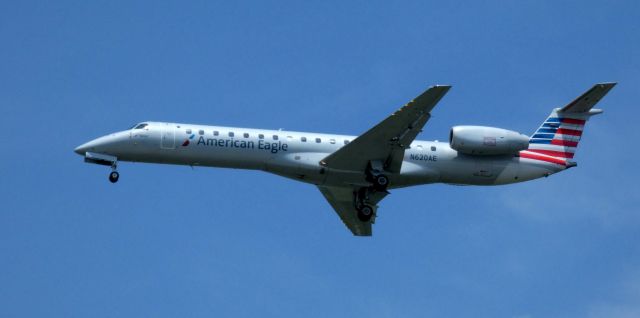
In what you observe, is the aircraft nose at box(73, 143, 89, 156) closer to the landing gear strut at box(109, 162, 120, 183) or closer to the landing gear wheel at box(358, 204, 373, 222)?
the landing gear strut at box(109, 162, 120, 183)

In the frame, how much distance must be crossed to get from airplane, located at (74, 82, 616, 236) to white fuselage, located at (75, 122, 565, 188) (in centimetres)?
4

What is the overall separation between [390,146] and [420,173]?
2.20 metres

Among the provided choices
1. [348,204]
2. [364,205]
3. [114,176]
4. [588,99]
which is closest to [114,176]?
[114,176]

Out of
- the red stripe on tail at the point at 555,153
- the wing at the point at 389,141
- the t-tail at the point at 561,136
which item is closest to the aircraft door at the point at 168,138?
the wing at the point at 389,141

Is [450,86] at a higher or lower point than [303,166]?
higher

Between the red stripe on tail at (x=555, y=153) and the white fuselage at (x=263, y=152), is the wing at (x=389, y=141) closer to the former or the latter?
the white fuselage at (x=263, y=152)

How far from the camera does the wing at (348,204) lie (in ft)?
145

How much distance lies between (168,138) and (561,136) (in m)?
15.3

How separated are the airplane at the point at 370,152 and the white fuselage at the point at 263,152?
1.4 inches

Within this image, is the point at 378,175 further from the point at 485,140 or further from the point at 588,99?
the point at 588,99

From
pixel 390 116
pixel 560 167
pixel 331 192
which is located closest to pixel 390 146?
pixel 390 116

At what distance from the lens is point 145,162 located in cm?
4181

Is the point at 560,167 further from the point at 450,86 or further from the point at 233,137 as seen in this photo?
the point at 233,137

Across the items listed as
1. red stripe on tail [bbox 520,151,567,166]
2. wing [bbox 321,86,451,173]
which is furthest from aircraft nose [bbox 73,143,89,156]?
red stripe on tail [bbox 520,151,567,166]
